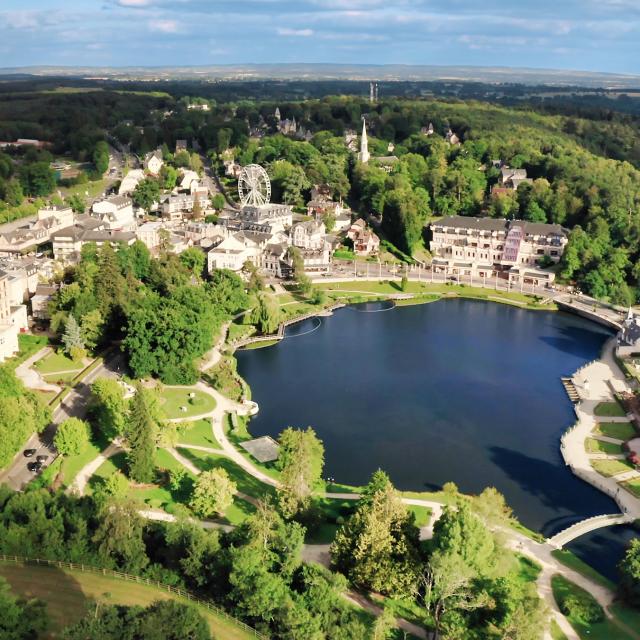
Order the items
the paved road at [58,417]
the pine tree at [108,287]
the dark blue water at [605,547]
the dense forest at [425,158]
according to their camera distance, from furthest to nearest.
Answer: the dense forest at [425,158] → the pine tree at [108,287] → the paved road at [58,417] → the dark blue water at [605,547]

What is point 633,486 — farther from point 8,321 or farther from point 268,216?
point 268,216

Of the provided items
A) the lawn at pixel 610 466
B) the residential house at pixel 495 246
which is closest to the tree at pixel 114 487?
the lawn at pixel 610 466

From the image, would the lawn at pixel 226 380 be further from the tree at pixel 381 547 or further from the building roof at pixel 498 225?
the building roof at pixel 498 225

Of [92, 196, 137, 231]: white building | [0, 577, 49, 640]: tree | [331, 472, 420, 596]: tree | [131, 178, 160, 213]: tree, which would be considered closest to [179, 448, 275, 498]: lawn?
[331, 472, 420, 596]: tree

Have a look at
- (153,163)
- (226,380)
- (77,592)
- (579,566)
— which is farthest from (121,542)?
(153,163)

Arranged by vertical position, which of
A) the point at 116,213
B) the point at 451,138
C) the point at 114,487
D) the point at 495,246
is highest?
the point at 451,138

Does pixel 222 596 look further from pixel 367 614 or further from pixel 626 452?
pixel 626 452

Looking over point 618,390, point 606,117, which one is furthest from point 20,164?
point 606,117
